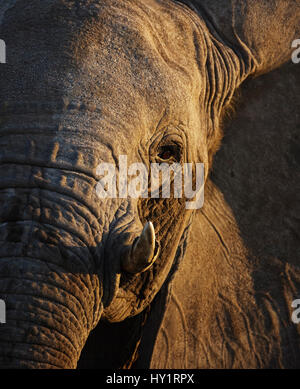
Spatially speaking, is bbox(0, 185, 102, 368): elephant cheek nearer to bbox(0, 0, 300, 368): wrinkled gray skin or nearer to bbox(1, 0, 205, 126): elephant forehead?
bbox(0, 0, 300, 368): wrinkled gray skin

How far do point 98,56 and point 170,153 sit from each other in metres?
0.37

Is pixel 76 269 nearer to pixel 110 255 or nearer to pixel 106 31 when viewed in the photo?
pixel 110 255

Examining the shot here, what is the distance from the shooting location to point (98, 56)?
1.70 metres

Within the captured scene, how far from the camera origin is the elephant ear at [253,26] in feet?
7.21

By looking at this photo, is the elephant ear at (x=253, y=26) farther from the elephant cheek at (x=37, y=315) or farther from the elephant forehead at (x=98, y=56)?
the elephant cheek at (x=37, y=315)

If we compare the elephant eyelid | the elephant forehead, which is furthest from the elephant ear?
the elephant eyelid

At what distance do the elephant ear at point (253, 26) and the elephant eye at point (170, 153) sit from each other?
19.6 inches

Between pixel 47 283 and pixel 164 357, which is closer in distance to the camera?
pixel 47 283

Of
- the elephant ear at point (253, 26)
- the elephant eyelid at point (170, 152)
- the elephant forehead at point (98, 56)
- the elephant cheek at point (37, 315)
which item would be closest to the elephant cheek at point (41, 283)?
the elephant cheek at point (37, 315)

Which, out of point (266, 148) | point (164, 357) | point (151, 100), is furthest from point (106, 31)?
point (164, 357)

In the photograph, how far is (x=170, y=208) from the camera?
1.93m

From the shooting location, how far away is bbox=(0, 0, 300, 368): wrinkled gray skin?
1.45 metres

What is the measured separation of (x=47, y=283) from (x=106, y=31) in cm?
73

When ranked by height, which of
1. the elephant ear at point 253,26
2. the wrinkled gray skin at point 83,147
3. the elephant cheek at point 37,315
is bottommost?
the elephant cheek at point 37,315
